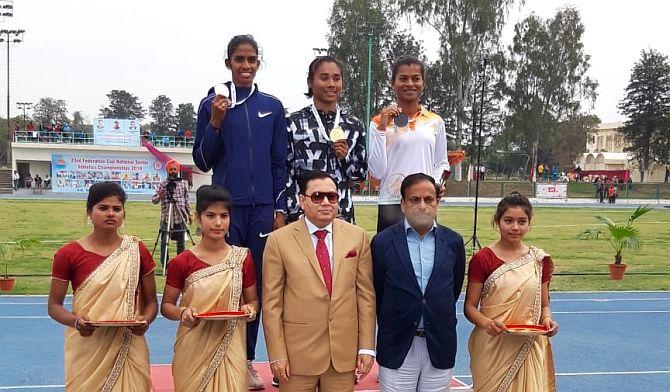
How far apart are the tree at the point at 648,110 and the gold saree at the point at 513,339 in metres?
49.6

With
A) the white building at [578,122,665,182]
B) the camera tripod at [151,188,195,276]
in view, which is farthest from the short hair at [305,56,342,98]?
the white building at [578,122,665,182]

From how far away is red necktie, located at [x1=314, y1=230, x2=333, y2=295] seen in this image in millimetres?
3061

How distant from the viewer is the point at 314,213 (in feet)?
10.1

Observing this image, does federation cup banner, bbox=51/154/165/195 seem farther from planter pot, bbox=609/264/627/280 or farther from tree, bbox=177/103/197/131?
tree, bbox=177/103/197/131

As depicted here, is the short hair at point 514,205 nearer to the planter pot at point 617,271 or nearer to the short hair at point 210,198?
the short hair at point 210,198

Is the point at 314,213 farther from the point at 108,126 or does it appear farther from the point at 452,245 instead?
the point at 108,126

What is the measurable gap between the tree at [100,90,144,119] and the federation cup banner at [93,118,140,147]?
164ft

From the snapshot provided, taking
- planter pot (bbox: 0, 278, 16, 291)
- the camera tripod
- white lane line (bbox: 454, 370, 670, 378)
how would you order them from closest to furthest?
white lane line (bbox: 454, 370, 670, 378)
planter pot (bbox: 0, 278, 16, 291)
the camera tripod

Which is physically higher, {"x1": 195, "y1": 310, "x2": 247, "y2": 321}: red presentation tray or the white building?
the white building

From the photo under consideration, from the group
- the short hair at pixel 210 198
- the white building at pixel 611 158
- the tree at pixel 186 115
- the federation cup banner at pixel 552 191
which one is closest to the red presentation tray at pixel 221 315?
the short hair at pixel 210 198

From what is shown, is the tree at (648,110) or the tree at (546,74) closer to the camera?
the tree at (546,74)

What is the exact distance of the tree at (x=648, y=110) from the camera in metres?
47.7

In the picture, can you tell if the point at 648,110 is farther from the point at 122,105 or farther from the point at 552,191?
the point at 122,105

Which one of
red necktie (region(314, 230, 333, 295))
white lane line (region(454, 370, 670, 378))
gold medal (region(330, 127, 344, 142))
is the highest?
gold medal (region(330, 127, 344, 142))
